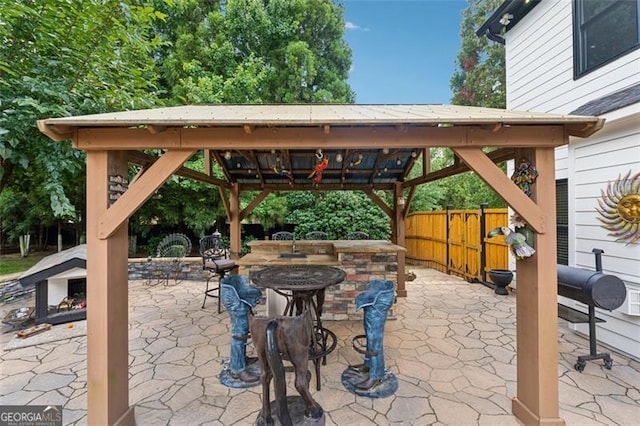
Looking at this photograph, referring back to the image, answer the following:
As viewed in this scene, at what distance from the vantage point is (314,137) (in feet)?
7.59

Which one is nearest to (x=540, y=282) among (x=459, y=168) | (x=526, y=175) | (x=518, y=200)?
(x=518, y=200)

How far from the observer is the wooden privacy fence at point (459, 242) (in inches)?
247

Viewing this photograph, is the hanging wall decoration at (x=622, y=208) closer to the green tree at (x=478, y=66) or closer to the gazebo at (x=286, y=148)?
the gazebo at (x=286, y=148)

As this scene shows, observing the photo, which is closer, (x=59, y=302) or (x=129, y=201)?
(x=129, y=201)

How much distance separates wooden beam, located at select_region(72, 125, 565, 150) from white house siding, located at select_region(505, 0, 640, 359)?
209 centimetres

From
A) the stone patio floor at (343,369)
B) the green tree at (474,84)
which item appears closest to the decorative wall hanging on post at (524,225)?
the stone patio floor at (343,369)

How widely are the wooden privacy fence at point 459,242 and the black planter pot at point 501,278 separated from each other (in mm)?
522

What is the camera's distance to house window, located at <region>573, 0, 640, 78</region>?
353 cm

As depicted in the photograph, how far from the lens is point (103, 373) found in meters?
2.12

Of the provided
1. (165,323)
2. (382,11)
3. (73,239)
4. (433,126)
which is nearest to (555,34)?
(433,126)

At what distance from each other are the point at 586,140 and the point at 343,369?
4.56m

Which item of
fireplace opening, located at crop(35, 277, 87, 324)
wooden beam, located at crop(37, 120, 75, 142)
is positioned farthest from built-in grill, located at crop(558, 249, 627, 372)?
fireplace opening, located at crop(35, 277, 87, 324)

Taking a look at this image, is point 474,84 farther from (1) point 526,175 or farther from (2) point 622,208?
(1) point 526,175

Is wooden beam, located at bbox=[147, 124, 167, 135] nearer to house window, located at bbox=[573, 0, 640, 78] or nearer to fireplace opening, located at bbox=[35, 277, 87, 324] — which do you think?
fireplace opening, located at bbox=[35, 277, 87, 324]
